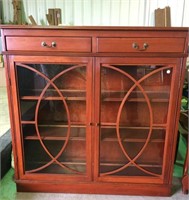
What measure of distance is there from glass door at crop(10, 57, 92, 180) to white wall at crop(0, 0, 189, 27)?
38.1 inches

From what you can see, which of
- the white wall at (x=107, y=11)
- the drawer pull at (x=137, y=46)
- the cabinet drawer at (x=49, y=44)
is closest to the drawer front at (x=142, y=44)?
the drawer pull at (x=137, y=46)

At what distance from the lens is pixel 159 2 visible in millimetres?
2043

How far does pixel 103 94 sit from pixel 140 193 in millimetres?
847

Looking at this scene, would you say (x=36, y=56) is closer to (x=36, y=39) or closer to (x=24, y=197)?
(x=36, y=39)

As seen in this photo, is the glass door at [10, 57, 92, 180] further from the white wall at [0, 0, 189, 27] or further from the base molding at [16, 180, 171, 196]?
the white wall at [0, 0, 189, 27]

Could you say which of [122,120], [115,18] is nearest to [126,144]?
[122,120]

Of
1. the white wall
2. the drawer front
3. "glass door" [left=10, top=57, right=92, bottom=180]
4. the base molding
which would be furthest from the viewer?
the white wall

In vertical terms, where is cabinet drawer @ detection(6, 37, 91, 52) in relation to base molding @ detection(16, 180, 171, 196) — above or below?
above

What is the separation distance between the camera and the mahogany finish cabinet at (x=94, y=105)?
3.98 ft

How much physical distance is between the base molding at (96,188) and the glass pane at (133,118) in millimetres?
99

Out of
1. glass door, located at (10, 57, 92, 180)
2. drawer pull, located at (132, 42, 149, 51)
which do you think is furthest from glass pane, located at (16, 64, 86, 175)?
drawer pull, located at (132, 42, 149, 51)

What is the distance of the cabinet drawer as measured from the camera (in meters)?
1.21

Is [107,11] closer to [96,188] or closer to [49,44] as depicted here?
[49,44]

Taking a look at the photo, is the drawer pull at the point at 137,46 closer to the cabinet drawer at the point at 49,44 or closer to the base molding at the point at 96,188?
the cabinet drawer at the point at 49,44
